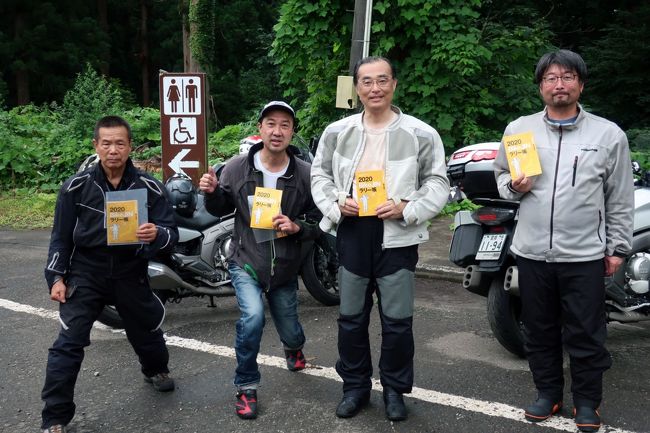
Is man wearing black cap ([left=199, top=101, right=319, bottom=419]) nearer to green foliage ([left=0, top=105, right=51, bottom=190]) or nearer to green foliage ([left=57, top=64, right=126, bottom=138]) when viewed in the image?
green foliage ([left=0, top=105, right=51, bottom=190])

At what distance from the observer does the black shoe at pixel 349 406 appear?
3961 millimetres

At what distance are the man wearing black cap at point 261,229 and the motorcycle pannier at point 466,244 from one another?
38.6 inches

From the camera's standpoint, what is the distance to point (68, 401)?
3.76 metres

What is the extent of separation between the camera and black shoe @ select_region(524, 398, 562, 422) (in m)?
3.87

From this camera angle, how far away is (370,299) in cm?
400

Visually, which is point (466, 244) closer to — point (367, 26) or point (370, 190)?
point (370, 190)

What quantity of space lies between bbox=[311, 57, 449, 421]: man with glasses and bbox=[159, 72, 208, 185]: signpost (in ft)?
13.0

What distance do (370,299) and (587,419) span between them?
1.23 meters

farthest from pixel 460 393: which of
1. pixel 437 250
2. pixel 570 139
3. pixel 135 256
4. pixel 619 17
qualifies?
pixel 619 17

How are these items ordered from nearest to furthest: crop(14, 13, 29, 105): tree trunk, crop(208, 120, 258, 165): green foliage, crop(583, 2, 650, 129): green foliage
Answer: crop(208, 120, 258, 165): green foliage, crop(583, 2, 650, 129): green foliage, crop(14, 13, 29, 105): tree trunk

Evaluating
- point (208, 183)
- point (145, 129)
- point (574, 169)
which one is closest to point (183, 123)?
point (208, 183)

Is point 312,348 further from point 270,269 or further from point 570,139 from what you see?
point 570,139

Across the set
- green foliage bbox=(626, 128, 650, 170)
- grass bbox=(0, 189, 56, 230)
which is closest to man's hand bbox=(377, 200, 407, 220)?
green foliage bbox=(626, 128, 650, 170)

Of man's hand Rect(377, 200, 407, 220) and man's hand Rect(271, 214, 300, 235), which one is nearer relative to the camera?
man's hand Rect(377, 200, 407, 220)
